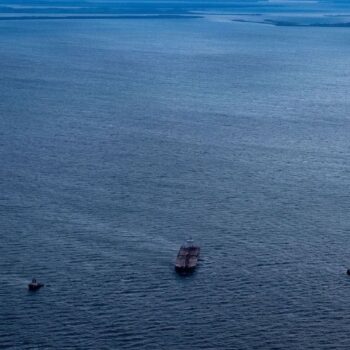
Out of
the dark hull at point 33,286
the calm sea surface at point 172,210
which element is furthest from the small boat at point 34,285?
the calm sea surface at point 172,210

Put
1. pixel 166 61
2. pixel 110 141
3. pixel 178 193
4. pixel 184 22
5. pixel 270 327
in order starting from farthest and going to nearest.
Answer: pixel 184 22
pixel 166 61
pixel 110 141
pixel 178 193
pixel 270 327

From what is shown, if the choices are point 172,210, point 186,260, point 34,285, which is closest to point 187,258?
point 186,260

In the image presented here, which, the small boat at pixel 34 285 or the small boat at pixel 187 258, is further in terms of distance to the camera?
the small boat at pixel 187 258

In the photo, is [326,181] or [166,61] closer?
[326,181]

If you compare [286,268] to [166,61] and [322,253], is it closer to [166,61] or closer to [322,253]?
[322,253]

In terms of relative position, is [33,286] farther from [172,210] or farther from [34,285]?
[172,210]

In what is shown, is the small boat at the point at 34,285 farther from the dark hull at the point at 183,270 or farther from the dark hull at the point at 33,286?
the dark hull at the point at 183,270

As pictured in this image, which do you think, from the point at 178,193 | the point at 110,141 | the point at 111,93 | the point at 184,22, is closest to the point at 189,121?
the point at 110,141
